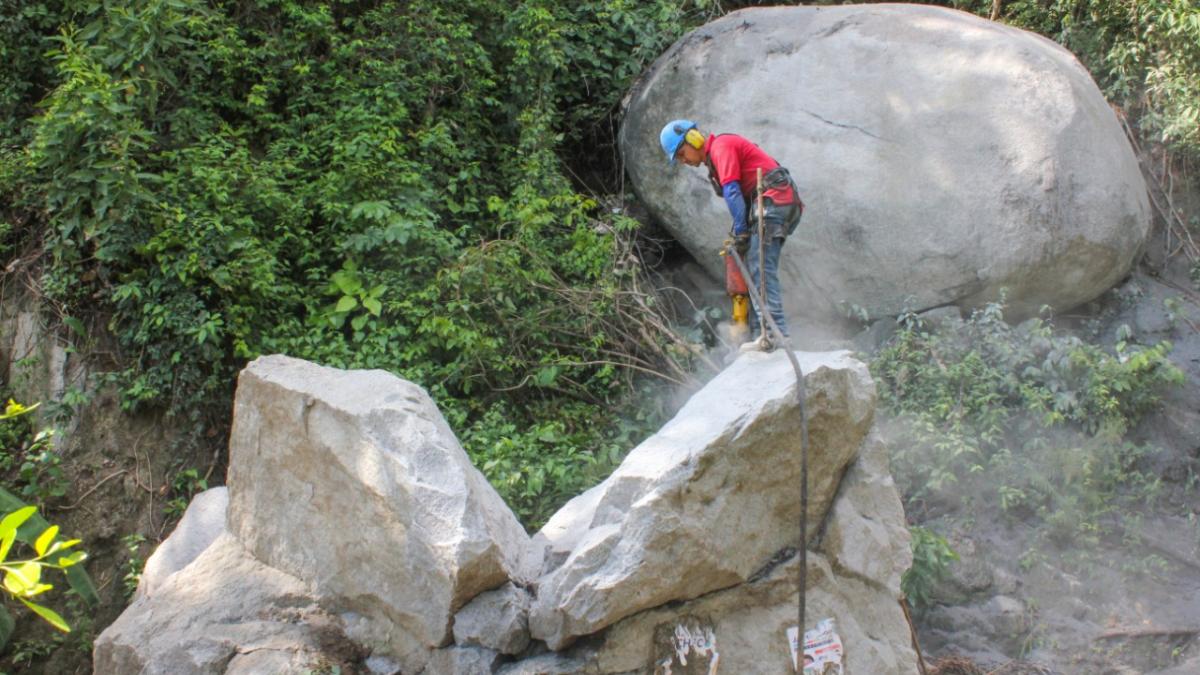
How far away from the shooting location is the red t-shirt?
591 centimetres

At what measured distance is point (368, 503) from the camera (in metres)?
4.32

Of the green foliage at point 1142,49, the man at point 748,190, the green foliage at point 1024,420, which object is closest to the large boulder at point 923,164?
the green foliage at point 1024,420

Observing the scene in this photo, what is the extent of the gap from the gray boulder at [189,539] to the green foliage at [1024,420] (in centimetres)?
392

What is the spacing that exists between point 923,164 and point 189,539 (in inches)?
203

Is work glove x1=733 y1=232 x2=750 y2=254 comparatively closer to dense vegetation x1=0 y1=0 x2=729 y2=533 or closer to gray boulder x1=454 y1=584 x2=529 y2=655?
dense vegetation x1=0 y1=0 x2=729 y2=533

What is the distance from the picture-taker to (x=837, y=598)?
449 cm

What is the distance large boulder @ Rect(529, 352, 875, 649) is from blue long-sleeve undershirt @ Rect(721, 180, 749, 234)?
151 cm

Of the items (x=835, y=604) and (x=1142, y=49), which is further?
(x=1142, y=49)

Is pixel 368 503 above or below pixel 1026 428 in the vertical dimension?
above

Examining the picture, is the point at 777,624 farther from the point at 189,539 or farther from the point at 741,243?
the point at 189,539

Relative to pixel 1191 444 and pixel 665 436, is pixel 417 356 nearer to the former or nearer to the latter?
pixel 665 436

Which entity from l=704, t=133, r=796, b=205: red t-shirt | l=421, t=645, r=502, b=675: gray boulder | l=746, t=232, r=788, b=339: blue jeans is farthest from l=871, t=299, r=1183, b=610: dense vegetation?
l=421, t=645, r=502, b=675: gray boulder

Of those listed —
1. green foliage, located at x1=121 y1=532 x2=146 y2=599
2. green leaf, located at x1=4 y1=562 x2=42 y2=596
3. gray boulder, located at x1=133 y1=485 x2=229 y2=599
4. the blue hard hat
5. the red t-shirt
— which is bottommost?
green foliage, located at x1=121 y1=532 x2=146 y2=599

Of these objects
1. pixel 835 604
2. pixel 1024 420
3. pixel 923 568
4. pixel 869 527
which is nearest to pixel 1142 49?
pixel 1024 420
